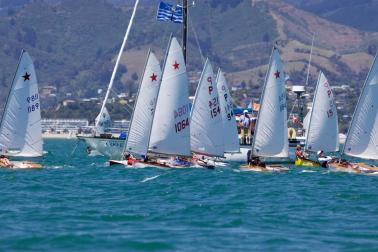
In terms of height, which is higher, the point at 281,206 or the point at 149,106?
the point at 149,106

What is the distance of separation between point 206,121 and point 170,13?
49.1 feet

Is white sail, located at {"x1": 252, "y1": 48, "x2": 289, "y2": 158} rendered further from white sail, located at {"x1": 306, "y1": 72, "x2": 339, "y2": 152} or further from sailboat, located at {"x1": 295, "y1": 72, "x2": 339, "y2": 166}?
white sail, located at {"x1": 306, "y1": 72, "x2": 339, "y2": 152}

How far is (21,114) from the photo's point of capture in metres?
61.6

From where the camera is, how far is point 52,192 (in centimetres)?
4869

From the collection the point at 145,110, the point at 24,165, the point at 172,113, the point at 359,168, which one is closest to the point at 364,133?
the point at 359,168

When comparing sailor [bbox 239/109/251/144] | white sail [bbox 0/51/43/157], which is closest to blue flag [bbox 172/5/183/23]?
sailor [bbox 239/109/251/144]

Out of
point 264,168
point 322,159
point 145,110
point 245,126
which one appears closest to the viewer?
point 264,168

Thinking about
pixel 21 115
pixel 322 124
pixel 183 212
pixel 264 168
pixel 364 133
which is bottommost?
pixel 183 212

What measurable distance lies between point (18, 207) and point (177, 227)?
741 cm

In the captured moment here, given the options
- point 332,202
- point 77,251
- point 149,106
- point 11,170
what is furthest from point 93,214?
point 149,106

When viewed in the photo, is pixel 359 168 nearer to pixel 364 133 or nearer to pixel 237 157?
pixel 364 133

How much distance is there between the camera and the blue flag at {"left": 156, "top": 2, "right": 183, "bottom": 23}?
80.2m

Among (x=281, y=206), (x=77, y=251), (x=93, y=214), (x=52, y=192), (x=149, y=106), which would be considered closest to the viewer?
(x=77, y=251)

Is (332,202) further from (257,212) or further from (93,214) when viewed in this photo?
(93,214)
